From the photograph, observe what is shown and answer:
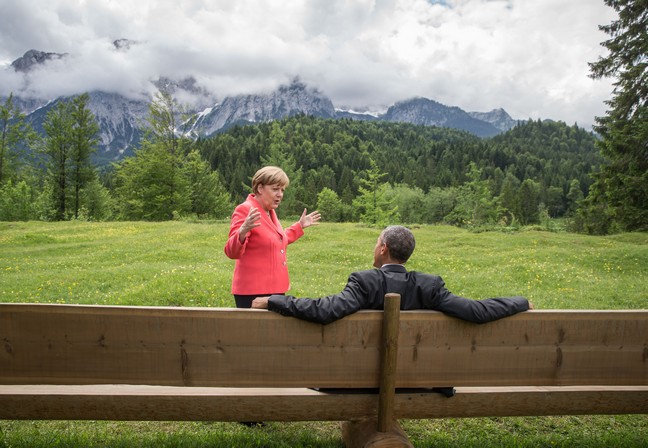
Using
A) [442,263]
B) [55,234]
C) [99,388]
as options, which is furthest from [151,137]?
[99,388]

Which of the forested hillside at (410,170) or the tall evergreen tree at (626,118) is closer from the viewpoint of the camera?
the tall evergreen tree at (626,118)

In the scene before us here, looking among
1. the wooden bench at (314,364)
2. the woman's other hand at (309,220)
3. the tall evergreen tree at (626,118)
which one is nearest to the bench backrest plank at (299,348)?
the wooden bench at (314,364)

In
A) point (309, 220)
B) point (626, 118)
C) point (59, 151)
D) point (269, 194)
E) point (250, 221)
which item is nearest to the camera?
point (250, 221)

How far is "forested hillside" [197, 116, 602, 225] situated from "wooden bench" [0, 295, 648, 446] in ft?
238

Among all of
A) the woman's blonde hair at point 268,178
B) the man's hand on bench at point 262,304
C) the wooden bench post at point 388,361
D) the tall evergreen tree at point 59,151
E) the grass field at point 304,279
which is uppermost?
the tall evergreen tree at point 59,151

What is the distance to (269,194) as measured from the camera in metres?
4.66

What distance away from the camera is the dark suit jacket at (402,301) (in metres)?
2.91

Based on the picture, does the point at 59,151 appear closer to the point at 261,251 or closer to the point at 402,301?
the point at 261,251

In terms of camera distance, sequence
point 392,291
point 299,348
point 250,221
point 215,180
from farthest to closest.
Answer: point 215,180
point 250,221
point 392,291
point 299,348

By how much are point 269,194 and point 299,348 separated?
2081 mm

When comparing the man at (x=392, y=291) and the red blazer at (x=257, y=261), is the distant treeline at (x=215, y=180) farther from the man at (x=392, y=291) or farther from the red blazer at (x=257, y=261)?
the man at (x=392, y=291)

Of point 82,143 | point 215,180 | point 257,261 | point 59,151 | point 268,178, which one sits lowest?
point 257,261

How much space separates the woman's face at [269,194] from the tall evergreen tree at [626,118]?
21787mm

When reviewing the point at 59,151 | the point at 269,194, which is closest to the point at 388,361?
the point at 269,194
